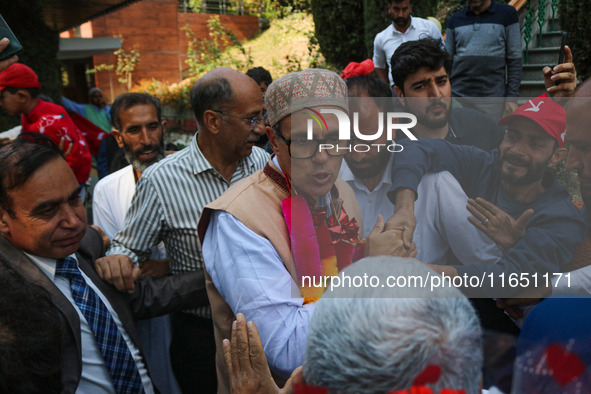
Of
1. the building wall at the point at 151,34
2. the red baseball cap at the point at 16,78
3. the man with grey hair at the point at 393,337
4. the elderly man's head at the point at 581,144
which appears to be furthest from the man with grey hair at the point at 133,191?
the building wall at the point at 151,34

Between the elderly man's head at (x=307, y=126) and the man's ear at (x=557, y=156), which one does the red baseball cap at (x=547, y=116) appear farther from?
the elderly man's head at (x=307, y=126)

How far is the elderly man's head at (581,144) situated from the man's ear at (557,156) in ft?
0.05

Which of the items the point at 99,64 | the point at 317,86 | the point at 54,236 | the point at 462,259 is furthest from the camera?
the point at 99,64

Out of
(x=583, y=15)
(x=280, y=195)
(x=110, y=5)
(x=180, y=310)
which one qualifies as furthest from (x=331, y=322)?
(x=110, y=5)

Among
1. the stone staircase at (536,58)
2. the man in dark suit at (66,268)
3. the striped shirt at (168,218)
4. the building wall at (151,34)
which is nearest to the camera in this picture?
the man in dark suit at (66,268)

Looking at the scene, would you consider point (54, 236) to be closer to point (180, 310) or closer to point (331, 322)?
point (180, 310)

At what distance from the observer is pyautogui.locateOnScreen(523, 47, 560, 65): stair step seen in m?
4.75

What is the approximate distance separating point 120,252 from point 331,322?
139cm

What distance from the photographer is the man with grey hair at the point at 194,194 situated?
2.04 metres

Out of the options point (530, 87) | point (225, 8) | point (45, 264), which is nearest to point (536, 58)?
point (530, 87)

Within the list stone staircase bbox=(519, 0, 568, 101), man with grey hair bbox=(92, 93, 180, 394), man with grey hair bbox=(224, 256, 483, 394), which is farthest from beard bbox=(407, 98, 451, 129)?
stone staircase bbox=(519, 0, 568, 101)

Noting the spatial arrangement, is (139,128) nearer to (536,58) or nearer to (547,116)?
(547,116)

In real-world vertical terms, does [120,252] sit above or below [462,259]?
below

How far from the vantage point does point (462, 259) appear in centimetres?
101
